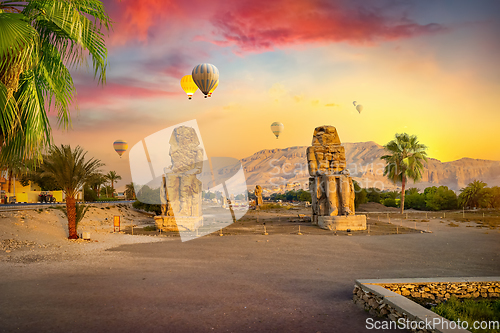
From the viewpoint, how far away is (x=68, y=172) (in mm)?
16453

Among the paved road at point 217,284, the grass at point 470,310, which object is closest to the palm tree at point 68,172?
the paved road at point 217,284

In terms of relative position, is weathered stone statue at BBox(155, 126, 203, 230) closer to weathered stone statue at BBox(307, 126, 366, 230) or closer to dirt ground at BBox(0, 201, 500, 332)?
dirt ground at BBox(0, 201, 500, 332)

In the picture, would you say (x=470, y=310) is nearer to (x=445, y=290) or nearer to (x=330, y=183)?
(x=445, y=290)

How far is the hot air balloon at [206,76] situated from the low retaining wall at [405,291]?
2709 cm

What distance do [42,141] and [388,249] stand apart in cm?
1202

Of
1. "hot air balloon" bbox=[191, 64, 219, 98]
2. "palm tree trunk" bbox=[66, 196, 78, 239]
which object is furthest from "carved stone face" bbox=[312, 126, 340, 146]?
"palm tree trunk" bbox=[66, 196, 78, 239]

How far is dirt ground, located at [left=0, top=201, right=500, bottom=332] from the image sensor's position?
18.9 ft

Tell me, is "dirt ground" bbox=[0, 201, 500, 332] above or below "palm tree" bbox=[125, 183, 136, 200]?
below

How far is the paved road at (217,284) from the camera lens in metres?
5.70

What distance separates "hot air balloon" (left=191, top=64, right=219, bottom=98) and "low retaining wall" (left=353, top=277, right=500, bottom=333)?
27.1 metres

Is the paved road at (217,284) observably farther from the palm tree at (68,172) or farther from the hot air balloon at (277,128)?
the hot air balloon at (277,128)

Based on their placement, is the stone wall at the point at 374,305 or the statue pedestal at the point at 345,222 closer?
the stone wall at the point at 374,305

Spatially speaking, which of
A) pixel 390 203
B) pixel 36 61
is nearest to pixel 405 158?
pixel 390 203

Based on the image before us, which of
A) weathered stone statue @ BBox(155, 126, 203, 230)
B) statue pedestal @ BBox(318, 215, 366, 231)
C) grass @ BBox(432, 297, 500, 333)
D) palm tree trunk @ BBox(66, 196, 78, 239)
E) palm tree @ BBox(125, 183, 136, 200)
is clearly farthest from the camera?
palm tree @ BBox(125, 183, 136, 200)
